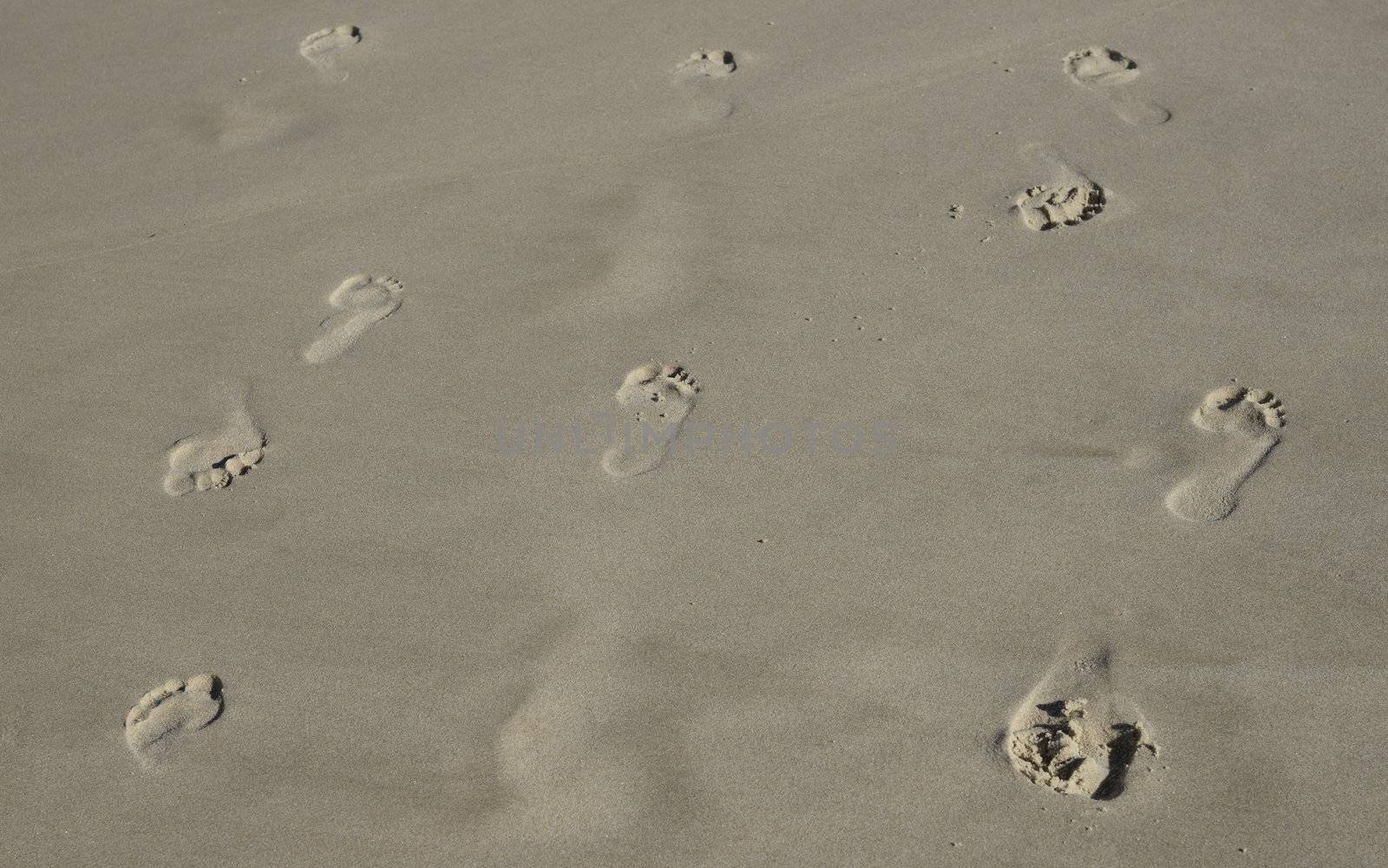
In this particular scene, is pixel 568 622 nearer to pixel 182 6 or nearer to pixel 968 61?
pixel 968 61

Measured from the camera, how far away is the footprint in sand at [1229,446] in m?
2.35

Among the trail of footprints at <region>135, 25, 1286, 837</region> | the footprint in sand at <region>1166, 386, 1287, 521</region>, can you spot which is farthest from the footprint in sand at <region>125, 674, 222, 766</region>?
the footprint in sand at <region>1166, 386, 1287, 521</region>

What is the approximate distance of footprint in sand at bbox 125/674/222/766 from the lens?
221 cm

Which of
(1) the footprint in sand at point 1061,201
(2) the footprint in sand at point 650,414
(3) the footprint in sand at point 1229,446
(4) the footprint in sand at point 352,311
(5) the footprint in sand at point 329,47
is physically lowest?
(3) the footprint in sand at point 1229,446

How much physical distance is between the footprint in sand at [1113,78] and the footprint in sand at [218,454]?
2.54 m

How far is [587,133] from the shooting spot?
3457mm

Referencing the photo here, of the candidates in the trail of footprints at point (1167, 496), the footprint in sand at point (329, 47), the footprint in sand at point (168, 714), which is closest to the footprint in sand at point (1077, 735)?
the trail of footprints at point (1167, 496)

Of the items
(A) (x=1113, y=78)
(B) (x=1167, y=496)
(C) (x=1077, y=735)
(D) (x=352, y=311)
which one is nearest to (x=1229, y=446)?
(B) (x=1167, y=496)

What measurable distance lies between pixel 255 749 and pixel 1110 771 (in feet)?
5.23

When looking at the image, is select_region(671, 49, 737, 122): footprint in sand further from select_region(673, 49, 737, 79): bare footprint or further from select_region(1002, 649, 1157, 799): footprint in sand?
select_region(1002, 649, 1157, 799): footprint in sand

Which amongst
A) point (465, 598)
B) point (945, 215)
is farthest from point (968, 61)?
point (465, 598)

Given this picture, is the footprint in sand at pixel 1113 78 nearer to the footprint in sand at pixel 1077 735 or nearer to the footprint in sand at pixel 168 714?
the footprint in sand at pixel 1077 735

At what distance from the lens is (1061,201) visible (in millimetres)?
3029

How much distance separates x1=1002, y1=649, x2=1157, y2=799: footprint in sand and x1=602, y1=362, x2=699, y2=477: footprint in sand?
97 cm
